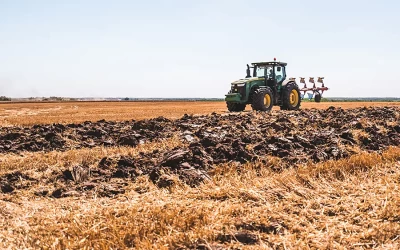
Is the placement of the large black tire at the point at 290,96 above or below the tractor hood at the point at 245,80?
below

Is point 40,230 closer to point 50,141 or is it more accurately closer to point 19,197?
point 19,197

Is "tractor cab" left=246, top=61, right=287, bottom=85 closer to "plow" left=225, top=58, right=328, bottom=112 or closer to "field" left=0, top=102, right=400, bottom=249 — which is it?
"plow" left=225, top=58, right=328, bottom=112

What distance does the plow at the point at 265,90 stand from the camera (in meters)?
19.9

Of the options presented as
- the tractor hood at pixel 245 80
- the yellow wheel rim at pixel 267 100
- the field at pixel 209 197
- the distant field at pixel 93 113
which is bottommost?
the field at pixel 209 197

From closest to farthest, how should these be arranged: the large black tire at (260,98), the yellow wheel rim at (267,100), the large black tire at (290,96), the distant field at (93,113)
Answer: the distant field at (93,113), the large black tire at (260,98), the yellow wheel rim at (267,100), the large black tire at (290,96)

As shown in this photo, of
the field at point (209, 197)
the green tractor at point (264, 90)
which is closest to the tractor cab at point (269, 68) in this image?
the green tractor at point (264, 90)

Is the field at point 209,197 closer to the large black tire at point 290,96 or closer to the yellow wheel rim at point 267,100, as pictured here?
the yellow wheel rim at point 267,100

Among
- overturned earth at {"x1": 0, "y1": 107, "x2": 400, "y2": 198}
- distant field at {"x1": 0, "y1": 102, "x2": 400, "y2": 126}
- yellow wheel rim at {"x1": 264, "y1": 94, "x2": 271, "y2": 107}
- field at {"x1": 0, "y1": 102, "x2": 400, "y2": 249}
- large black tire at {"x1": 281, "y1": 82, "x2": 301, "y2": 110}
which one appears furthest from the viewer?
large black tire at {"x1": 281, "y1": 82, "x2": 301, "y2": 110}

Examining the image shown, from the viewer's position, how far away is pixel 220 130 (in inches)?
393

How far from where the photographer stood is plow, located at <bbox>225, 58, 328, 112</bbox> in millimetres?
19922

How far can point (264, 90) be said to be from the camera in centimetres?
1984

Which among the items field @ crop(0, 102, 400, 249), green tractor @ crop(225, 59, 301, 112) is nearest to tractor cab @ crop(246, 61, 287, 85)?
green tractor @ crop(225, 59, 301, 112)

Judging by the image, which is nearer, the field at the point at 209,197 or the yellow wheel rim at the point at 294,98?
the field at the point at 209,197

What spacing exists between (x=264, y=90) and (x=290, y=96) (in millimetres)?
2963
